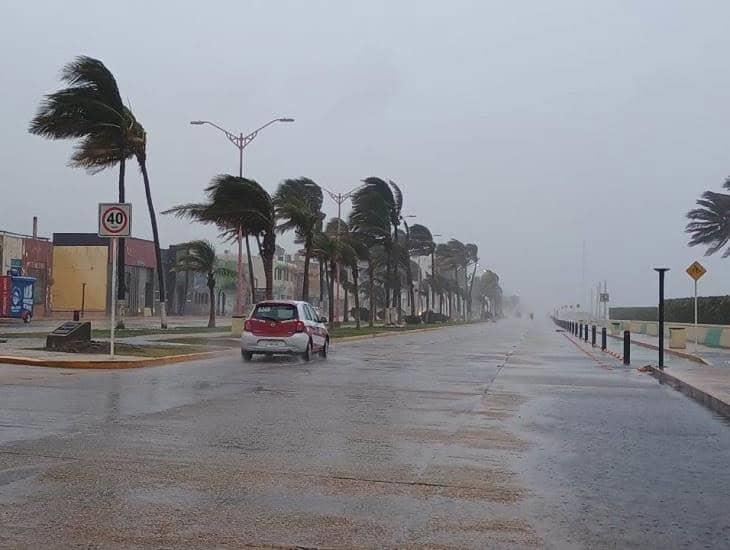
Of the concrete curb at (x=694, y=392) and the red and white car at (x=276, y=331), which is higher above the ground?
the red and white car at (x=276, y=331)

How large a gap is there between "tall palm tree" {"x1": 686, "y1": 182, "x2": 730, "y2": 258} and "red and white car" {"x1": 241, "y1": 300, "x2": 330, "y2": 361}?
92.6ft

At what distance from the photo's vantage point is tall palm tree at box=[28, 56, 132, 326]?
96.1 feet

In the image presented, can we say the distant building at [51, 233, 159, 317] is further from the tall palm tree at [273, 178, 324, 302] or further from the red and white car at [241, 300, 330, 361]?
the red and white car at [241, 300, 330, 361]

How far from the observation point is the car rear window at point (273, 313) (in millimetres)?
21953

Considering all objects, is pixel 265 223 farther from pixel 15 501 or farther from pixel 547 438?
pixel 15 501

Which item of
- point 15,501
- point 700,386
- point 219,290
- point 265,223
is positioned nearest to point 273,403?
point 15,501

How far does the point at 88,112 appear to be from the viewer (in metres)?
29.6

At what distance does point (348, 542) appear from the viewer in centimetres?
548

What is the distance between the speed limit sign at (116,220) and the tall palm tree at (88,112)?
12.4m

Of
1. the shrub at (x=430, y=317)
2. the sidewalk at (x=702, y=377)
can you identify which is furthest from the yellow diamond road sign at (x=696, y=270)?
the shrub at (x=430, y=317)

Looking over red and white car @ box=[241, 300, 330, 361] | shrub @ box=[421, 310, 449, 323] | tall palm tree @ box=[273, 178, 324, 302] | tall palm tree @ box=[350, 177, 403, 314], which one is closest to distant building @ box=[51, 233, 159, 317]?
tall palm tree @ box=[350, 177, 403, 314]

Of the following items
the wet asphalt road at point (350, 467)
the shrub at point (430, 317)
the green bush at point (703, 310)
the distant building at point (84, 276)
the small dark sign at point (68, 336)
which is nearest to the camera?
the wet asphalt road at point (350, 467)

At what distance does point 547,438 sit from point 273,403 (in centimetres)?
439

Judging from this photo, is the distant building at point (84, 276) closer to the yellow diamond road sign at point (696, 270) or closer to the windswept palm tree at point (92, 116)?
the windswept palm tree at point (92, 116)
